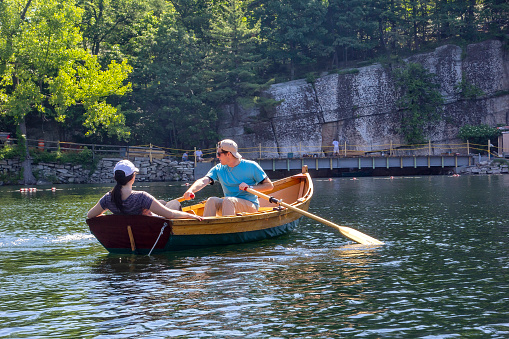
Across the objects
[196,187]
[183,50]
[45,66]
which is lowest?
[196,187]

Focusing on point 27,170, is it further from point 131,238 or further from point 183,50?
point 131,238

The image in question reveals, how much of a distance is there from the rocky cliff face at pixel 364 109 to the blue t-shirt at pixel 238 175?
128 ft

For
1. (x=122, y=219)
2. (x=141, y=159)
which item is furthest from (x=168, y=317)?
(x=141, y=159)

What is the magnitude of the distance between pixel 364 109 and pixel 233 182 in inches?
1645

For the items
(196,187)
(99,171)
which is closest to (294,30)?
(99,171)

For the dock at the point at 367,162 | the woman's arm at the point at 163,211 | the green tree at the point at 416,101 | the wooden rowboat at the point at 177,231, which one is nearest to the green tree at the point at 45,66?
the dock at the point at 367,162

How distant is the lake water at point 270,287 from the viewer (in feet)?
19.4

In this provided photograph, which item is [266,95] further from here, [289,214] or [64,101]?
[289,214]

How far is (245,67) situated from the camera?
4825 centimetres

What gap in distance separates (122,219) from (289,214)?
412 centimetres

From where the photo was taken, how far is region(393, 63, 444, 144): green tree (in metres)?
50.0

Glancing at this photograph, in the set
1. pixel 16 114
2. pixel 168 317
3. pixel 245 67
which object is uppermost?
pixel 245 67

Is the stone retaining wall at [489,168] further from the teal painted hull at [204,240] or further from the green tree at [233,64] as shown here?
the teal painted hull at [204,240]

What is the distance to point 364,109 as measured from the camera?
51.1 meters
